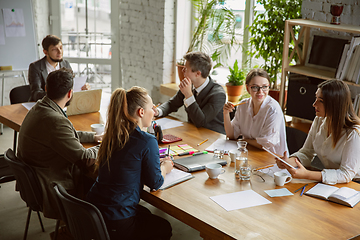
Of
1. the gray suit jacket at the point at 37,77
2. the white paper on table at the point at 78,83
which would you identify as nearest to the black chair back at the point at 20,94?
the gray suit jacket at the point at 37,77

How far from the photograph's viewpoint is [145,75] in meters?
5.27

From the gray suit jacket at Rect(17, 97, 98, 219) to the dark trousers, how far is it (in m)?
0.49

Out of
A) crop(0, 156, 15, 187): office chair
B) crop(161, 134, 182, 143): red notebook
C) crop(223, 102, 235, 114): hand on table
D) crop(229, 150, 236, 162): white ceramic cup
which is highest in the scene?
crop(223, 102, 235, 114): hand on table

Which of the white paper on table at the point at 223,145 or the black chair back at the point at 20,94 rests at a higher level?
the black chair back at the point at 20,94

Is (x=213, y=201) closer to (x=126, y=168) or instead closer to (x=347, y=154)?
(x=126, y=168)

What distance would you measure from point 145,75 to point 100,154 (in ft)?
11.2

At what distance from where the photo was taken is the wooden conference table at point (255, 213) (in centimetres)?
163

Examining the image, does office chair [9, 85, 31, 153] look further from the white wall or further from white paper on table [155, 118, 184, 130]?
the white wall

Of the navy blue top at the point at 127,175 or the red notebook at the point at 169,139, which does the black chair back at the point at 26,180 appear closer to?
the navy blue top at the point at 127,175

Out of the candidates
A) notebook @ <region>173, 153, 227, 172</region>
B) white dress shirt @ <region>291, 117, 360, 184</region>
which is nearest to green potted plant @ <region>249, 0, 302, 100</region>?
white dress shirt @ <region>291, 117, 360, 184</region>

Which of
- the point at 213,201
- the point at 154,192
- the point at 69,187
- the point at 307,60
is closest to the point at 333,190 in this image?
the point at 213,201

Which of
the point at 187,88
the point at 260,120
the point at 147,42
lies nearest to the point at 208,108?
the point at 187,88

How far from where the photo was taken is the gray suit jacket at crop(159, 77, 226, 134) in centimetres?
304

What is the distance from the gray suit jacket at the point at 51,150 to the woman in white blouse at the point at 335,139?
1.21m
